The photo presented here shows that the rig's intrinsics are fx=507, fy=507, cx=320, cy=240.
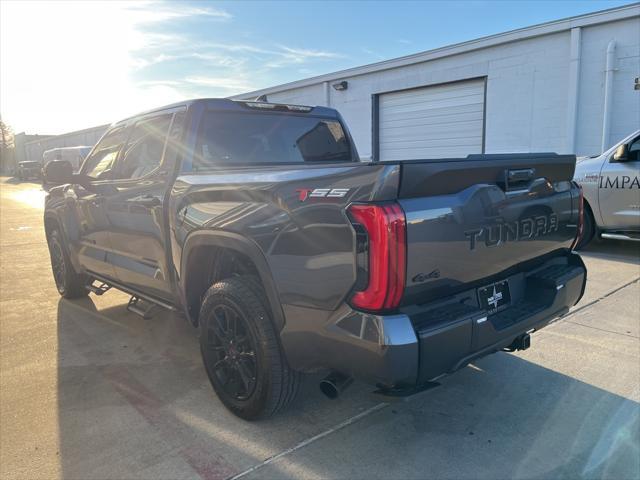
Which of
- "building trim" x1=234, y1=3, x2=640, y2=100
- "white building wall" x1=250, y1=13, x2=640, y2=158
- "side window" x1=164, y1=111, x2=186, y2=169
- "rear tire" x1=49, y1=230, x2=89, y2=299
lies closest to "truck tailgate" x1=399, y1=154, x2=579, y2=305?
"side window" x1=164, y1=111, x2=186, y2=169

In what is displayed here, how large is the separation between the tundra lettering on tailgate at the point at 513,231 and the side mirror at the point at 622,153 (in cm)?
482

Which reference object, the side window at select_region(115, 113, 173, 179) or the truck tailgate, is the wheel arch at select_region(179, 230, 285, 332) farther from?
the side window at select_region(115, 113, 173, 179)

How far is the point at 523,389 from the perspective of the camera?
11.0 feet

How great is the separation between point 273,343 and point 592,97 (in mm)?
10222

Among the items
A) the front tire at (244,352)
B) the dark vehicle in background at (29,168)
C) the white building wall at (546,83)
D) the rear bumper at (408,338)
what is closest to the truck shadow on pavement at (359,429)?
the front tire at (244,352)

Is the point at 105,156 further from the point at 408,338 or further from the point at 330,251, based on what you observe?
the point at 408,338

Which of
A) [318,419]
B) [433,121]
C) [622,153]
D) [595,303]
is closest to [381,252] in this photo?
[318,419]

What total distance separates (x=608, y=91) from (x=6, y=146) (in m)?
82.8

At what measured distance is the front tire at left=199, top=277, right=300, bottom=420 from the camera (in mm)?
2705

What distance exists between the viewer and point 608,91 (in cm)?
998

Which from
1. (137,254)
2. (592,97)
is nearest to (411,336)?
(137,254)

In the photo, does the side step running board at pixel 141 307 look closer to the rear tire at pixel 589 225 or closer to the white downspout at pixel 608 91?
the rear tire at pixel 589 225

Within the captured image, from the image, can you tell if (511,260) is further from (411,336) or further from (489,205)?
(411,336)

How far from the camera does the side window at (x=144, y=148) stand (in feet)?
12.4
